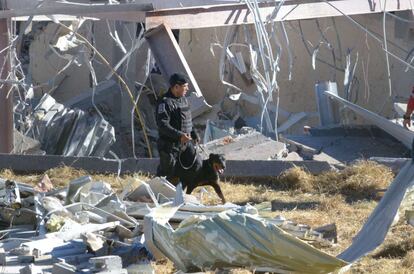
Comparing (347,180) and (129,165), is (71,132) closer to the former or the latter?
(129,165)

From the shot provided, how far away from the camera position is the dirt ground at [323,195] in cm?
1048

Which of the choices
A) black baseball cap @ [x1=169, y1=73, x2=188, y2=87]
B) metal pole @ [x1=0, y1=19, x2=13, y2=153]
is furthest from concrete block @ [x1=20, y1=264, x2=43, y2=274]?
metal pole @ [x1=0, y1=19, x2=13, y2=153]

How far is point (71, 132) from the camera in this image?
2070 centimetres

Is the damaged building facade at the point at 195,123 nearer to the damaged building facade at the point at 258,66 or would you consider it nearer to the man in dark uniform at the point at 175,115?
the damaged building facade at the point at 258,66

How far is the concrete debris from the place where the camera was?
20094mm

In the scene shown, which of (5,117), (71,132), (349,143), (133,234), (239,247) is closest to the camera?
(239,247)

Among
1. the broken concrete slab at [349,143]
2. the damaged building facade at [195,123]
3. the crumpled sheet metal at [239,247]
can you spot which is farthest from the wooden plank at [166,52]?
the crumpled sheet metal at [239,247]

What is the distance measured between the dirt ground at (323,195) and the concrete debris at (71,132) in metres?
5.11

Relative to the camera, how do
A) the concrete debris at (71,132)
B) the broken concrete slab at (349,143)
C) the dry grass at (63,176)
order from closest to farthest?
the dry grass at (63,176) < the broken concrete slab at (349,143) < the concrete debris at (71,132)

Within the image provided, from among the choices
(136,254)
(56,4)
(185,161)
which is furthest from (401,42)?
(136,254)

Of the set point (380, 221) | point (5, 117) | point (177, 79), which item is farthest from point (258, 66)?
point (380, 221)

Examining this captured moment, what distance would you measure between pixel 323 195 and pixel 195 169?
5.22ft

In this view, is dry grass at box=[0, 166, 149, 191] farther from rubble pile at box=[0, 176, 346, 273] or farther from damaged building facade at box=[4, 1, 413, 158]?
damaged building facade at box=[4, 1, 413, 158]

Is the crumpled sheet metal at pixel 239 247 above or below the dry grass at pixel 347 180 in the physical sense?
above
